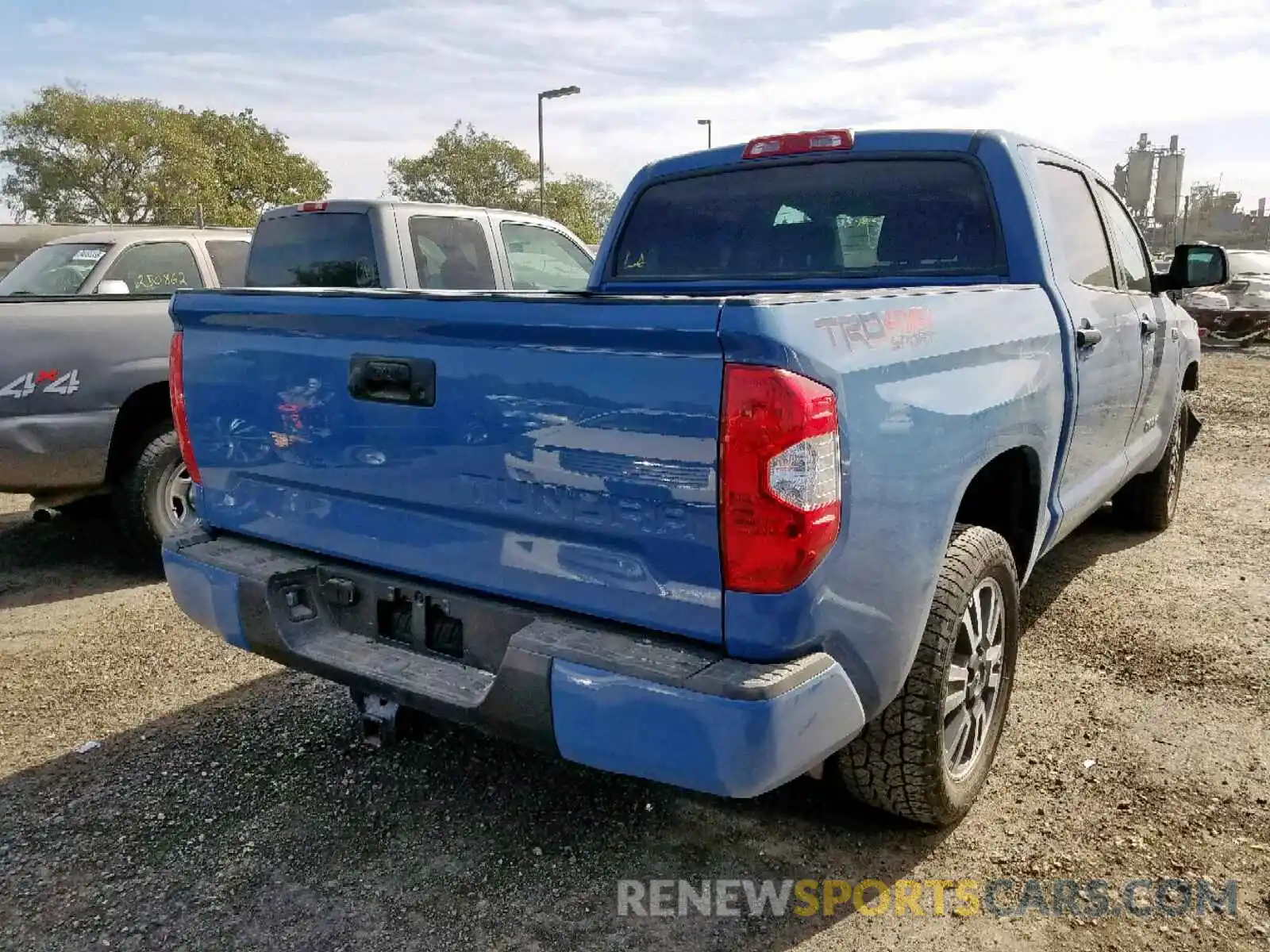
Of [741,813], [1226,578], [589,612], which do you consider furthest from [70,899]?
[1226,578]

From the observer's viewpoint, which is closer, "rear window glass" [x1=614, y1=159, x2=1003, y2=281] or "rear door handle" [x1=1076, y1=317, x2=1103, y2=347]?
"rear door handle" [x1=1076, y1=317, x2=1103, y2=347]

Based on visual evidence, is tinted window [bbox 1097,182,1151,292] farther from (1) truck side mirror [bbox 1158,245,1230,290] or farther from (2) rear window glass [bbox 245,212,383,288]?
(2) rear window glass [bbox 245,212,383,288]

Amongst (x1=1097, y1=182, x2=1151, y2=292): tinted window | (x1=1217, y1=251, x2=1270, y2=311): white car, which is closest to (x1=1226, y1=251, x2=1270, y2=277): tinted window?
(x1=1217, y1=251, x2=1270, y2=311): white car

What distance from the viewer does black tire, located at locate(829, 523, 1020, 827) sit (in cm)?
253

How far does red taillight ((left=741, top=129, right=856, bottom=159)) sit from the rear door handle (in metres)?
1.06

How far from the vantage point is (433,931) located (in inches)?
96.5

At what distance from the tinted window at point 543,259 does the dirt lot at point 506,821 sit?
150 inches

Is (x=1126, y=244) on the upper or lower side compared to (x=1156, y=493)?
upper

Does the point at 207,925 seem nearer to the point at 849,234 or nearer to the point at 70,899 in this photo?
the point at 70,899


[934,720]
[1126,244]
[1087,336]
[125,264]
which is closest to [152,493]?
[125,264]

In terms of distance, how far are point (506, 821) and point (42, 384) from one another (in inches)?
139

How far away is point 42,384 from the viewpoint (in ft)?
16.0

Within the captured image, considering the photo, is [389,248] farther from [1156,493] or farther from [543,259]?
[1156,493]

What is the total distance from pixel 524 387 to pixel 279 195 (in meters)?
40.0
